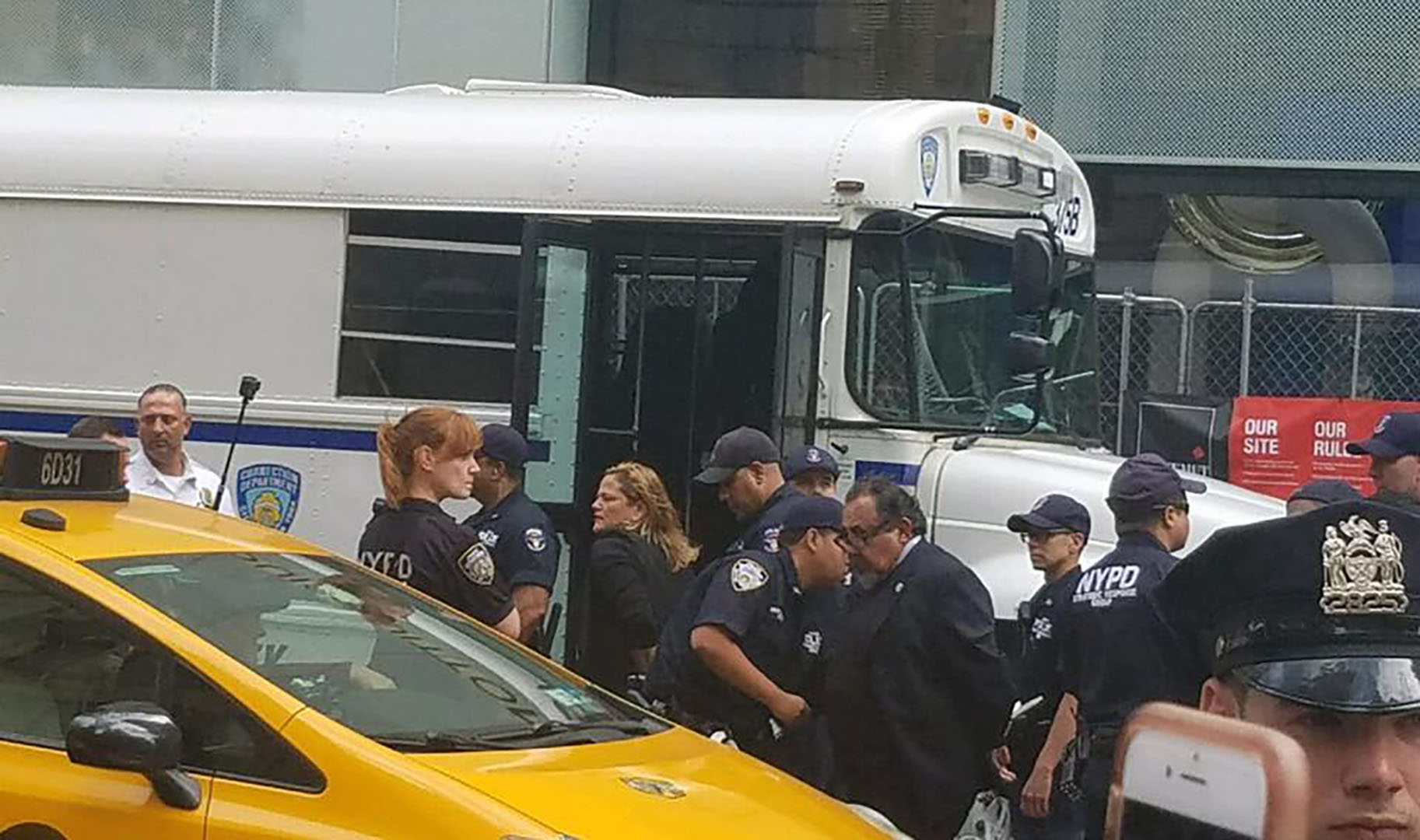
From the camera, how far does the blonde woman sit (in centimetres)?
745

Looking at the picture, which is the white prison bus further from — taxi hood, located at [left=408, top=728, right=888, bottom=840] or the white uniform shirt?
taxi hood, located at [left=408, top=728, right=888, bottom=840]

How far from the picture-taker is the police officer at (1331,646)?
193 centimetres

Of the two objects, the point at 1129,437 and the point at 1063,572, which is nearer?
the point at 1063,572

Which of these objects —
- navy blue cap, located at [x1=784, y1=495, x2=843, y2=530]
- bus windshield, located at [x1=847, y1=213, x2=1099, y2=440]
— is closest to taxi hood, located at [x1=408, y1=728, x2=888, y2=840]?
navy blue cap, located at [x1=784, y1=495, x2=843, y2=530]

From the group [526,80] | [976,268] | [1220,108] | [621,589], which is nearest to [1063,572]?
[621,589]

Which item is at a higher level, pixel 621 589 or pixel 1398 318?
pixel 1398 318

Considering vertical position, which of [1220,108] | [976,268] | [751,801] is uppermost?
[1220,108]

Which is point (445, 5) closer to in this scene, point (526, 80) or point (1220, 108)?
point (526, 80)

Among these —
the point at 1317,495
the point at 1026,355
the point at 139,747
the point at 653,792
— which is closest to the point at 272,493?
the point at 1026,355

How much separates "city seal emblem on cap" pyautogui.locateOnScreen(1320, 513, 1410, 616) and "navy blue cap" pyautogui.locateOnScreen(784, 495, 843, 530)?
184 inches

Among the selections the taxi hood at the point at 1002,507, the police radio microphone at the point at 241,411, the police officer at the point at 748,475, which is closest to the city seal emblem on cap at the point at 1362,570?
the police officer at the point at 748,475

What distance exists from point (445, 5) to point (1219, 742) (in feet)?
47.1

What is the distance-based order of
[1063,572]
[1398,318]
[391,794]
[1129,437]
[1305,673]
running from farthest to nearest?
[1398,318] < [1129,437] < [1063,572] < [391,794] < [1305,673]

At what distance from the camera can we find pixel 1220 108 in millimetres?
14344
